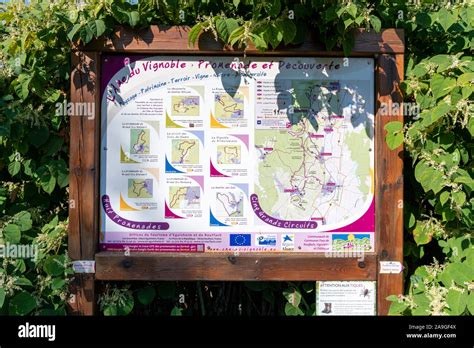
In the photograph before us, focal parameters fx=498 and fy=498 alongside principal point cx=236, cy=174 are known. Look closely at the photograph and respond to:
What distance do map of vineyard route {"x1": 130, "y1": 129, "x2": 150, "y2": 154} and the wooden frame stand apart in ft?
0.69

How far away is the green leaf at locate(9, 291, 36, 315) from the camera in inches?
103

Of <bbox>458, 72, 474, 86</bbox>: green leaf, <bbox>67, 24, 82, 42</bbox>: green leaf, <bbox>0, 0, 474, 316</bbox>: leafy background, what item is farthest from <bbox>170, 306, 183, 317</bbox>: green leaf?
<bbox>458, 72, 474, 86</bbox>: green leaf

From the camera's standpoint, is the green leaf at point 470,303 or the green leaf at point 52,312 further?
the green leaf at point 52,312

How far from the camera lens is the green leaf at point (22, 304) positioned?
262 cm

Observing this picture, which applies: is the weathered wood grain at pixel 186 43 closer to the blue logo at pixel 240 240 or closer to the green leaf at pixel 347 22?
the green leaf at pixel 347 22

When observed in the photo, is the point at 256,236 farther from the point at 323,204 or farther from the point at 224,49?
the point at 224,49

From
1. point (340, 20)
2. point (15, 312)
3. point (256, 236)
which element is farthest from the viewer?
point (256, 236)

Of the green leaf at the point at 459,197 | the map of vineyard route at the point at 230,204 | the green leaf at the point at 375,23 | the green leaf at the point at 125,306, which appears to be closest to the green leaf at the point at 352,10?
the green leaf at the point at 375,23

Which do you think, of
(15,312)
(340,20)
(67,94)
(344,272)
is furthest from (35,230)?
(340,20)

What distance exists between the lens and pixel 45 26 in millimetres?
2969

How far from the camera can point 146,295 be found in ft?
9.93

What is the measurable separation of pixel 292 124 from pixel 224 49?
603mm

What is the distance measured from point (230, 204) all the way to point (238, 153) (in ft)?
1.02

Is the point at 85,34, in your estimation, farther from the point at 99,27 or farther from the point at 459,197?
the point at 459,197
